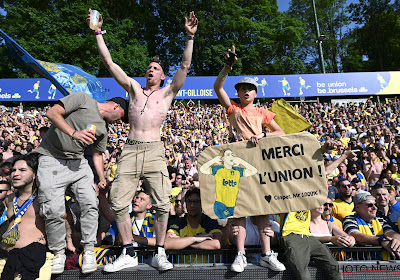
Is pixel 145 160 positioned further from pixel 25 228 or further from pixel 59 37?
pixel 59 37

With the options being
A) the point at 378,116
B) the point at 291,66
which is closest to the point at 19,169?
the point at 378,116

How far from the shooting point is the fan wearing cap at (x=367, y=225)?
3.52m

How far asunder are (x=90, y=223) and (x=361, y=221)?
3.22m

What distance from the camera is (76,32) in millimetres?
30750

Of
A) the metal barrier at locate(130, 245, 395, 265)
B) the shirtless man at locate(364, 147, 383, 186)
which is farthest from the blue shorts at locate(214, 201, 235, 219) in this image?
the shirtless man at locate(364, 147, 383, 186)

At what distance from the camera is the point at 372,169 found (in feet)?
25.9

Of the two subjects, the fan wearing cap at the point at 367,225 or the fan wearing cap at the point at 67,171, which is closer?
the fan wearing cap at the point at 67,171

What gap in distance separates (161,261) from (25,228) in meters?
1.39

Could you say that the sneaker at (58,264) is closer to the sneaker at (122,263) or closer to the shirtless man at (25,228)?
the shirtless man at (25,228)

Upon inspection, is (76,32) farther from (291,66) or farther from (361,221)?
(361,221)

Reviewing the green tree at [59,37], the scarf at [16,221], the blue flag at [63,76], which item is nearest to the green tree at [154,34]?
the green tree at [59,37]

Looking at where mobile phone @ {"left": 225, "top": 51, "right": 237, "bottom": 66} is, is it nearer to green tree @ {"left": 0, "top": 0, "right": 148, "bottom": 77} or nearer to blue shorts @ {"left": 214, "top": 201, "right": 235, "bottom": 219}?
blue shorts @ {"left": 214, "top": 201, "right": 235, "bottom": 219}

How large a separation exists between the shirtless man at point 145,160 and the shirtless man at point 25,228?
0.75 metres

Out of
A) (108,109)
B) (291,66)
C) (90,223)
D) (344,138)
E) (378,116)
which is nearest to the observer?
(90,223)
